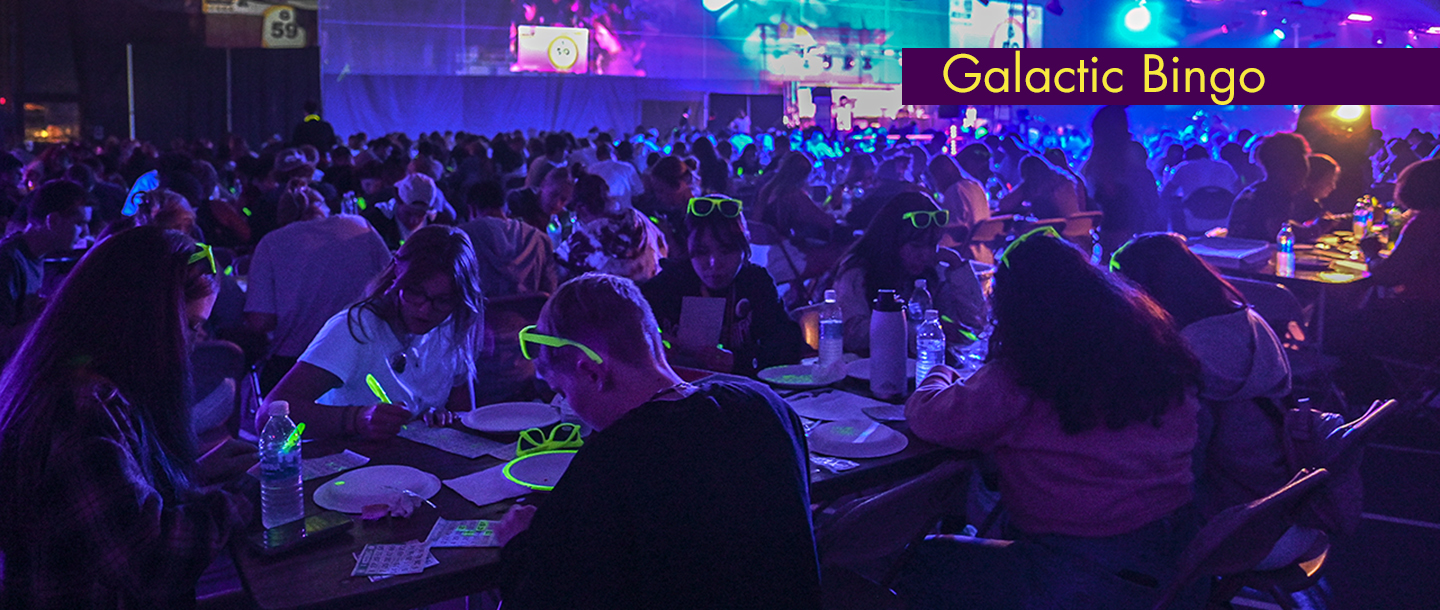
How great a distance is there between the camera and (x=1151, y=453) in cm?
203

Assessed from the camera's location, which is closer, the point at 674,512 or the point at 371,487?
the point at 674,512

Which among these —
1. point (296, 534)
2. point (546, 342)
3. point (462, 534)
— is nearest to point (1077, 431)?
point (546, 342)

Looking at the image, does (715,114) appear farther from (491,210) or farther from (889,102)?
(491,210)

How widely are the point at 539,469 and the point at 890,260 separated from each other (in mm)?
1890

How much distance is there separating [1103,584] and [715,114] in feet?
64.2

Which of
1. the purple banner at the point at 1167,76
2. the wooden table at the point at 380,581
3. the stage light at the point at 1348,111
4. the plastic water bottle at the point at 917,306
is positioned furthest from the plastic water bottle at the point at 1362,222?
the wooden table at the point at 380,581

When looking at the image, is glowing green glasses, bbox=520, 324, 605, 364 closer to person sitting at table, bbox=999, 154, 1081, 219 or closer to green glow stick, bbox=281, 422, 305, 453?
green glow stick, bbox=281, 422, 305, 453

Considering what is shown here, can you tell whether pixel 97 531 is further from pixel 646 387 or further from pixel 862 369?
pixel 862 369

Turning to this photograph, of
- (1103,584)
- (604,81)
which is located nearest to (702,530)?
(1103,584)

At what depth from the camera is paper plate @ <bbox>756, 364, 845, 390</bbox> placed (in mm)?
2812

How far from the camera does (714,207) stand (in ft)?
11.0

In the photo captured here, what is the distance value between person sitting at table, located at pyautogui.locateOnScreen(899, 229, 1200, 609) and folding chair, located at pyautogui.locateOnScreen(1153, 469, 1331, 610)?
0.57ft

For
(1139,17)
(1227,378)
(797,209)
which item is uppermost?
(1139,17)

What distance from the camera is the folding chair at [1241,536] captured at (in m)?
1.79
